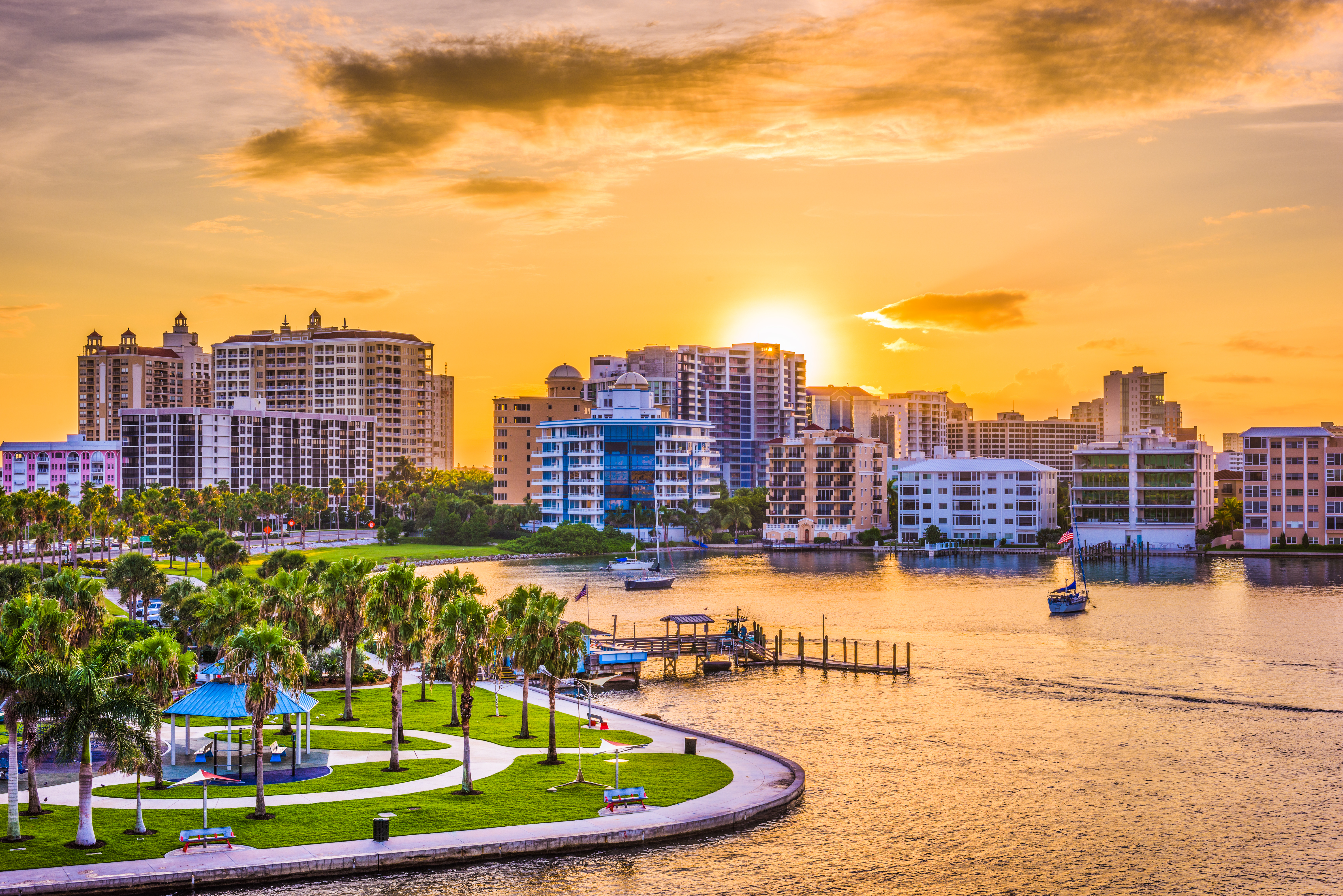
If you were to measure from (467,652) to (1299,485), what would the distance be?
183869 mm

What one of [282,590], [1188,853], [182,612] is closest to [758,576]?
[182,612]

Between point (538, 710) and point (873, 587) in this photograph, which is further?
point (873, 587)

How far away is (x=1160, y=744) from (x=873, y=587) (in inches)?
3426

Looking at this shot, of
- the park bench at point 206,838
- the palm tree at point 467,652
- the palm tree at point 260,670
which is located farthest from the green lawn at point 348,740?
the park bench at point 206,838

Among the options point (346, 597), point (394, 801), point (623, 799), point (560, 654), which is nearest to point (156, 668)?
point (394, 801)

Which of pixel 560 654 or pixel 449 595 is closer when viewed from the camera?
pixel 560 654

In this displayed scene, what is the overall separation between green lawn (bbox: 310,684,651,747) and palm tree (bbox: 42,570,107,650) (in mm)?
11952

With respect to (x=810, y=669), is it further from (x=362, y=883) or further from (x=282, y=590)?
(x=362, y=883)

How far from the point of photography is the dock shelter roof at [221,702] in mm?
50469

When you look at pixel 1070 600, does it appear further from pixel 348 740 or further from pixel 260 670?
pixel 260 670

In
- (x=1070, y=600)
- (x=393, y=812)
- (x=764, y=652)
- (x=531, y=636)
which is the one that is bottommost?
(x=764, y=652)

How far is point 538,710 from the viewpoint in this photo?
67500 millimetres

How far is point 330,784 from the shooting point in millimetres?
Result: 50938

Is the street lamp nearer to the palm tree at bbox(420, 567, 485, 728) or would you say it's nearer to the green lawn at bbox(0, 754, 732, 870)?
the green lawn at bbox(0, 754, 732, 870)
